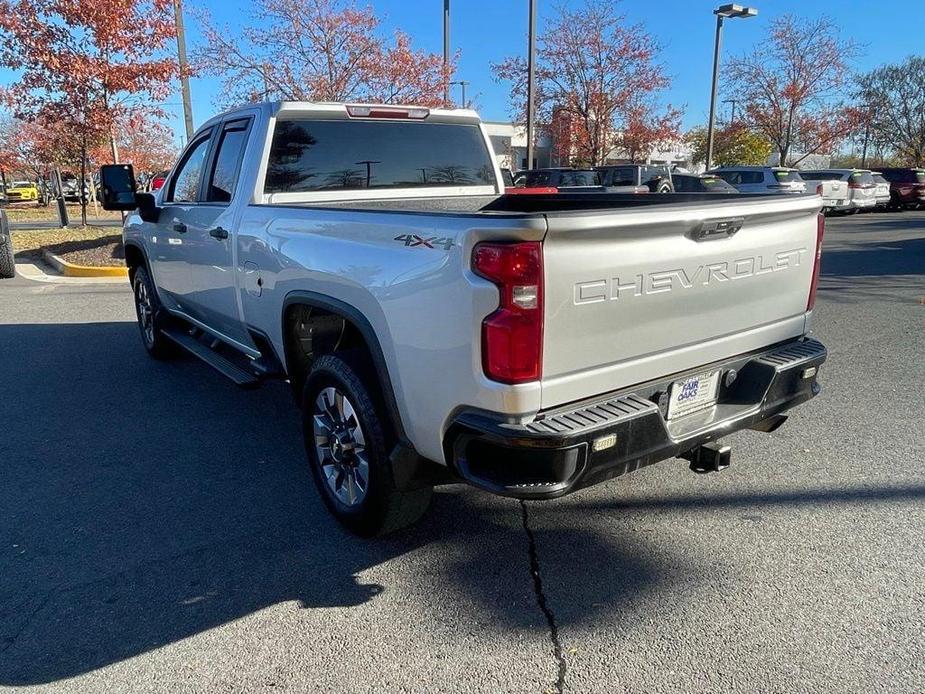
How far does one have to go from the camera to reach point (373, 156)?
4645 mm

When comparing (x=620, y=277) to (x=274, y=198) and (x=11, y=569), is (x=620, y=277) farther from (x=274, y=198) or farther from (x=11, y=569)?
(x=11, y=569)

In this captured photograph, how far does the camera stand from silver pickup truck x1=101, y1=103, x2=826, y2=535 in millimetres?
2449

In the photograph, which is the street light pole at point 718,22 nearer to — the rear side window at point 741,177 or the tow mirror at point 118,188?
the rear side window at point 741,177

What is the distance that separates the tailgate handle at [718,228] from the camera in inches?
111

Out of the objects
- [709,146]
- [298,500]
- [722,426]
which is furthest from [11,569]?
[709,146]

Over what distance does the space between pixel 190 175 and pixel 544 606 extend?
4.16 m

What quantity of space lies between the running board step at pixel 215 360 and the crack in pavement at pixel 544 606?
1824mm

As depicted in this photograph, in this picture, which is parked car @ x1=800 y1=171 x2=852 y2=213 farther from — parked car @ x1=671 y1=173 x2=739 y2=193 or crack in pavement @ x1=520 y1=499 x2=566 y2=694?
crack in pavement @ x1=520 y1=499 x2=566 y2=694

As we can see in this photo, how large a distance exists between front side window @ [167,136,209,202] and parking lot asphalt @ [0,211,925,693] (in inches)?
66.5

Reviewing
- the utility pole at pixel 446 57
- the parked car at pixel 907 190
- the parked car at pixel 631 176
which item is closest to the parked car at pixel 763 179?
the parked car at pixel 631 176

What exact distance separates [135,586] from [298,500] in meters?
0.93

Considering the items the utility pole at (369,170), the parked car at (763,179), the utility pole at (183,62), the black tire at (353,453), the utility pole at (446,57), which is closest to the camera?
the black tire at (353,453)

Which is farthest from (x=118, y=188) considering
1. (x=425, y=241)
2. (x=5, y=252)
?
(x=5, y=252)

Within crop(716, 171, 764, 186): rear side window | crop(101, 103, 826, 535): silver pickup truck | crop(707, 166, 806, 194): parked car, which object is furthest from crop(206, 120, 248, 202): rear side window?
crop(716, 171, 764, 186): rear side window
